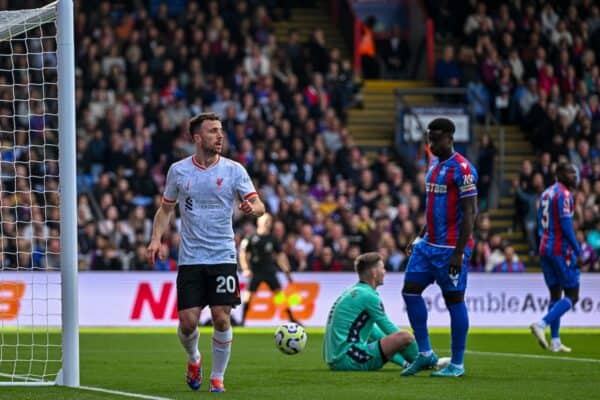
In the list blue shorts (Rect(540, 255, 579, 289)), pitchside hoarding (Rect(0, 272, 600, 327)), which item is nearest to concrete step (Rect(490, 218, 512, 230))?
pitchside hoarding (Rect(0, 272, 600, 327))

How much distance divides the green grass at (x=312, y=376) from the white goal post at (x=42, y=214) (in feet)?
1.32

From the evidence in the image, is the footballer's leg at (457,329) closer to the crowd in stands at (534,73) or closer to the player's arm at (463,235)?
the player's arm at (463,235)

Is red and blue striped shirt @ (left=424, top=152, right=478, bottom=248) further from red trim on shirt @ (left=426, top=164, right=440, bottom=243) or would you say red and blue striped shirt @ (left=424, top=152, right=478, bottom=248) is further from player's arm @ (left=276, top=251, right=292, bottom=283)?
player's arm @ (left=276, top=251, right=292, bottom=283)

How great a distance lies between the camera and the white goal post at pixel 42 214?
10875 millimetres

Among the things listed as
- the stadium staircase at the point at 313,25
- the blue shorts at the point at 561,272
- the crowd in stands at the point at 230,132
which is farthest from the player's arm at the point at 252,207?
the stadium staircase at the point at 313,25

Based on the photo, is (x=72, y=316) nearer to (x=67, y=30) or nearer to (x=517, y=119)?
(x=67, y=30)

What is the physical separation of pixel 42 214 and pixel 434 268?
12710 millimetres

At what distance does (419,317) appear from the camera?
40.3 feet

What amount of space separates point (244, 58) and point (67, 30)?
18860 millimetres

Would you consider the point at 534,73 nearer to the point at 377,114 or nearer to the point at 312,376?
the point at 377,114

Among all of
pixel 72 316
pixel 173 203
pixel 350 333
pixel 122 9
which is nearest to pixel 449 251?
pixel 350 333

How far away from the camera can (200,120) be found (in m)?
10.9

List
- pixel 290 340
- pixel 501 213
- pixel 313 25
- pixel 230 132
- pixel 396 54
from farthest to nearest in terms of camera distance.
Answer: pixel 313 25 < pixel 396 54 < pixel 501 213 < pixel 230 132 < pixel 290 340

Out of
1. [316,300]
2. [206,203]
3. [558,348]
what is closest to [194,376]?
[206,203]
